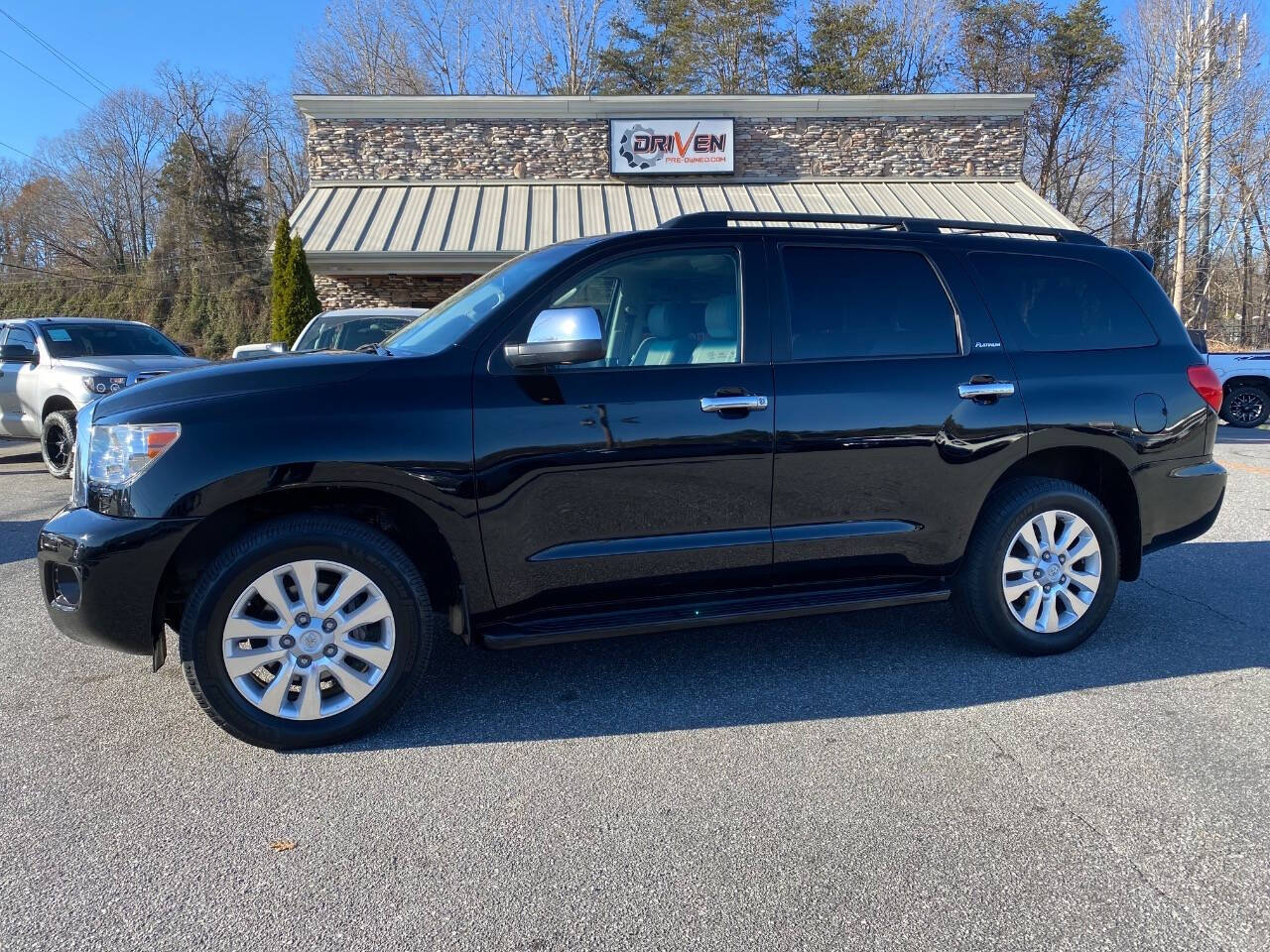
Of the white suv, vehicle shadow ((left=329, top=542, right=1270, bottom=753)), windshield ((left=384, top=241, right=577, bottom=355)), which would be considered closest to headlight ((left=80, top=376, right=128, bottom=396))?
the white suv

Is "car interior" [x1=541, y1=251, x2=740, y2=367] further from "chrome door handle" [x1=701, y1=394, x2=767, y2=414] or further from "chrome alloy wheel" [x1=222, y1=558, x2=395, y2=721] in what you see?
"chrome alloy wheel" [x1=222, y1=558, x2=395, y2=721]

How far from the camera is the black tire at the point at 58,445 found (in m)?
9.35

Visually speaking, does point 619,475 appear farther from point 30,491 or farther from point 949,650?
point 30,491

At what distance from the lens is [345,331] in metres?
10.2

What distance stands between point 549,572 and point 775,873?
4.72 ft

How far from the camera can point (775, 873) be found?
265 centimetres

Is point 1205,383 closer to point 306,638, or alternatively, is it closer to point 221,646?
point 306,638

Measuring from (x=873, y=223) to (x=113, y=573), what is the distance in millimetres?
3460

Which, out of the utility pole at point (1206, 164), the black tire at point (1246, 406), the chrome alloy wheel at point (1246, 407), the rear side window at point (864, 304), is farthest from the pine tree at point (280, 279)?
the utility pole at point (1206, 164)

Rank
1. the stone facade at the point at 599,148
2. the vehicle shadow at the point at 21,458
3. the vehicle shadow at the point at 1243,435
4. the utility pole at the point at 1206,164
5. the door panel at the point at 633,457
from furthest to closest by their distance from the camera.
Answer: the utility pole at the point at 1206,164, the stone facade at the point at 599,148, the vehicle shadow at the point at 1243,435, the vehicle shadow at the point at 21,458, the door panel at the point at 633,457

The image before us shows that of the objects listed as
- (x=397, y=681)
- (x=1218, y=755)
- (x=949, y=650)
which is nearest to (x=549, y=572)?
(x=397, y=681)

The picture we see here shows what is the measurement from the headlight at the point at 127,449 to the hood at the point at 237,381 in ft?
0.37

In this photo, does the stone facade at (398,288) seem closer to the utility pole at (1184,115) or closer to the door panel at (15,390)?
the door panel at (15,390)

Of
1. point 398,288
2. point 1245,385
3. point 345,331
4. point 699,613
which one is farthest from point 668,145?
point 699,613
